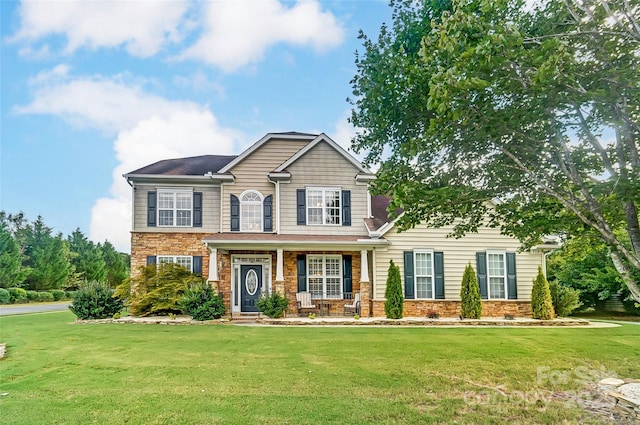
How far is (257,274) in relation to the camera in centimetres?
1798

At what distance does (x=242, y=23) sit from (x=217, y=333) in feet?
28.5

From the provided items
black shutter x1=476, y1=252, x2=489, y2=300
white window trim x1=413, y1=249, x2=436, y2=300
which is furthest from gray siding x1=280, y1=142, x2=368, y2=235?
black shutter x1=476, y1=252, x2=489, y2=300

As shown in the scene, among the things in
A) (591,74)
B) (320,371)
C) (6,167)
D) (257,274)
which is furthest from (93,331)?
(591,74)

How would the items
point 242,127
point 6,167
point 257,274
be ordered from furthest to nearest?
point 242,127 → point 257,274 → point 6,167

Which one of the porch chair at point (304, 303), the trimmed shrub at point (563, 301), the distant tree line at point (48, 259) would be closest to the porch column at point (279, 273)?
the porch chair at point (304, 303)

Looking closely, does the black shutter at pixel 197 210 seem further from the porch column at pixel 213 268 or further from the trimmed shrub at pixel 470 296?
the trimmed shrub at pixel 470 296

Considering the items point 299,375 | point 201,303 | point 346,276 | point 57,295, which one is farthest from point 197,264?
point 57,295

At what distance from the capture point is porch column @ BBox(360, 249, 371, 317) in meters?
16.7

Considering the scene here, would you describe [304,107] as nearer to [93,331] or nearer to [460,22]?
[93,331]

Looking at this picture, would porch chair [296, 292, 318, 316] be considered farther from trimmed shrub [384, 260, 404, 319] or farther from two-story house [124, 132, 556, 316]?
trimmed shrub [384, 260, 404, 319]

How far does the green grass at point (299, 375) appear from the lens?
5492mm

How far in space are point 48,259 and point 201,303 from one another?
2787cm

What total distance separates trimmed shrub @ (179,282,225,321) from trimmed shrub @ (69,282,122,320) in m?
2.93

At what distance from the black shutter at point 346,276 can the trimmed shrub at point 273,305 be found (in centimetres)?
274
